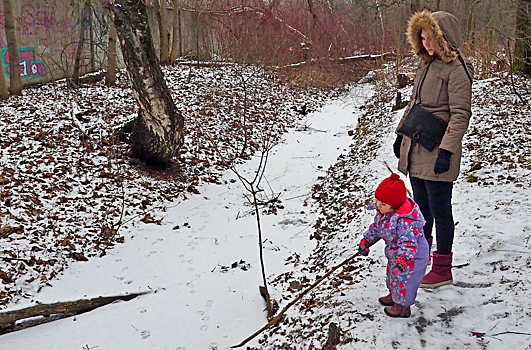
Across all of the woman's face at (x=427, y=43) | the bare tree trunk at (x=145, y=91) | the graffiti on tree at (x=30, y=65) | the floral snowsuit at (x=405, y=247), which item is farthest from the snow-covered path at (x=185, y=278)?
the graffiti on tree at (x=30, y=65)

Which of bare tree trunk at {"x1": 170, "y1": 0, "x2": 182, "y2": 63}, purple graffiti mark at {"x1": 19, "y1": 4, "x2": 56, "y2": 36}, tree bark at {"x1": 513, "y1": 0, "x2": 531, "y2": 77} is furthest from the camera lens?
bare tree trunk at {"x1": 170, "y1": 0, "x2": 182, "y2": 63}

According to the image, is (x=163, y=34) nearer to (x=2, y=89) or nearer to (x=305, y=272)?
(x=2, y=89)

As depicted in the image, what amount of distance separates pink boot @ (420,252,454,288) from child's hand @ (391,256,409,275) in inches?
22.4

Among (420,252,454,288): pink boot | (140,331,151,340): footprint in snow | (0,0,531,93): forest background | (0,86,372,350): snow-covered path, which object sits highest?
(0,0,531,93): forest background

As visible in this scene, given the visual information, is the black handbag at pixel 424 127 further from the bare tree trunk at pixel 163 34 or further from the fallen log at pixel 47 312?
the bare tree trunk at pixel 163 34

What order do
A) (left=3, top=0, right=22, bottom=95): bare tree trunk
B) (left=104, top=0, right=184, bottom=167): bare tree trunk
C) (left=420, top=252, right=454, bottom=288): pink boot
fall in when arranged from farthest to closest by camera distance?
(left=3, top=0, right=22, bottom=95): bare tree trunk
(left=104, top=0, right=184, bottom=167): bare tree trunk
(left=420, top=252, right=454, bottom=288): pink boot

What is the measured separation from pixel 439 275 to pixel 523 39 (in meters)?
7.28

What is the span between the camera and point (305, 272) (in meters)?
4.91

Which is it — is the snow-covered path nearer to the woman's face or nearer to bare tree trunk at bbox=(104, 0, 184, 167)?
bare tree trunk at bbox=(104, 0, 184, 167)

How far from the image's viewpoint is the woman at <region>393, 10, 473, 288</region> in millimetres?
3141

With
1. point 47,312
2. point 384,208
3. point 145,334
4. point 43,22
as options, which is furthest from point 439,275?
point 43,22

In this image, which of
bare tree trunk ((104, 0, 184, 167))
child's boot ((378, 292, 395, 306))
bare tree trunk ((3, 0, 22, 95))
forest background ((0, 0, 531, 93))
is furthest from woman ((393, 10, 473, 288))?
bare tree trunk ((3, 0, 22, 95))

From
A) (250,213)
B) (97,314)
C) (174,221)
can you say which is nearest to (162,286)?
(97,314)

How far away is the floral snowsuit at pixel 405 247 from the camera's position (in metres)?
2.95
